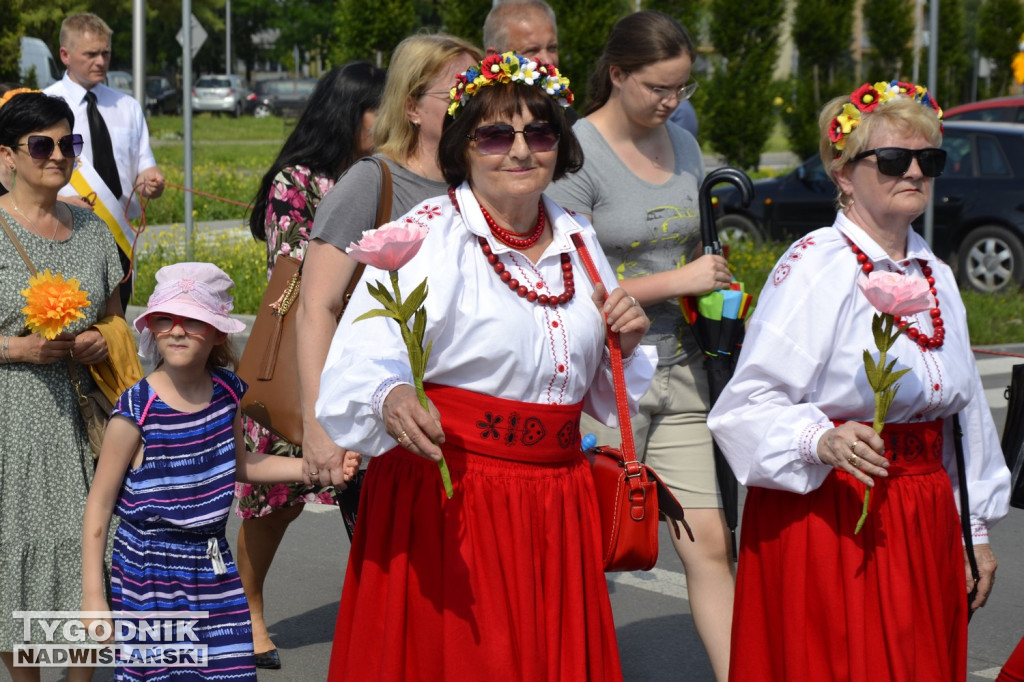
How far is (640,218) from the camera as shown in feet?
14.3

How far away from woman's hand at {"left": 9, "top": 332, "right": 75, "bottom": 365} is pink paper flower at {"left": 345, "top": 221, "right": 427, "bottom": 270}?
1.78 metres

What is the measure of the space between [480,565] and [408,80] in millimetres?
1534

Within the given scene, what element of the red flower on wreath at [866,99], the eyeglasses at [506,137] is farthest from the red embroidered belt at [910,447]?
the eyeglasses at [506,137]

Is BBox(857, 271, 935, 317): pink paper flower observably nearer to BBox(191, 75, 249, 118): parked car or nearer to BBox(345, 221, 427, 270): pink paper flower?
BBox(345, 221, 427, 270): pink paper flower

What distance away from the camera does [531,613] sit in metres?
3.08

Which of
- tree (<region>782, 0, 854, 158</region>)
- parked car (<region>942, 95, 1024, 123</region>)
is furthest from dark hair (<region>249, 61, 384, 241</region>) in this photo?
tree (<region>782, 0, 854, 158</region>)

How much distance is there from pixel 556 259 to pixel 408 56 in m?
1.02

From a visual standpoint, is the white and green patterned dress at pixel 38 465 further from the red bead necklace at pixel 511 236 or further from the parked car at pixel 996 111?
the parked car at pixel 996 111

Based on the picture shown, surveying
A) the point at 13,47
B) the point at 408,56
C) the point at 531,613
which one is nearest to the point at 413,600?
the point at 531,613

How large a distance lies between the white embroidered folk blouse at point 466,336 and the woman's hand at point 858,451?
56 cm

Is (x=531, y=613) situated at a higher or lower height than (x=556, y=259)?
lower

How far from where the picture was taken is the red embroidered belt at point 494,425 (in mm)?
3102

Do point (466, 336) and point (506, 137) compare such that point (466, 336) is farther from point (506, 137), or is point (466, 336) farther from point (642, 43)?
point (642, 43)

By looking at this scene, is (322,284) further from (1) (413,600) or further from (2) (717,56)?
(2) (717,56)
